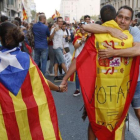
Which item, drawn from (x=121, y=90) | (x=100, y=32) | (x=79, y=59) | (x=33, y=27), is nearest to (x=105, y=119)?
(x=121, y=90)

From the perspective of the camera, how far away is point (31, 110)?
2.52 meters

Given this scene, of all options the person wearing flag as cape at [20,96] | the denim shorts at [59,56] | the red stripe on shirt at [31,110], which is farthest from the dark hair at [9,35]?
the denim shorts at [59,56]

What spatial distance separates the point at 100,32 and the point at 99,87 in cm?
56

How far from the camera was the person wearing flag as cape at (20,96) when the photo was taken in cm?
243

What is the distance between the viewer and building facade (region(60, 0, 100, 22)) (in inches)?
6850

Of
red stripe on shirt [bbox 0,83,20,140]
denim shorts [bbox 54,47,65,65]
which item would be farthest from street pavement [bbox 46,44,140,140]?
denim shorts [bbox 54,47,65,65]

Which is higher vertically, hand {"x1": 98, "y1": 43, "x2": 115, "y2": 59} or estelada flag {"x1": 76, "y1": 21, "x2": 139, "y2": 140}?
hand {"x1": 98, "y1": 43, "x2": 115, "y2": 59}

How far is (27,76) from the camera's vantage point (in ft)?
8.26

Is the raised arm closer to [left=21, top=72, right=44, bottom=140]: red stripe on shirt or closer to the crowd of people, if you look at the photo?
the crowd of people

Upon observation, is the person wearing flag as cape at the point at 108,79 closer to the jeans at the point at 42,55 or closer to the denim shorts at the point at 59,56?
the denim shorts at the point at 59,56

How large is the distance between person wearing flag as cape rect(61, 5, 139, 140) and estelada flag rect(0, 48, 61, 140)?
48 centimetres

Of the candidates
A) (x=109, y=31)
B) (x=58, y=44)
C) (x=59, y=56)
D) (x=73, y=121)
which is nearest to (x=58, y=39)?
(x=58, y=44)

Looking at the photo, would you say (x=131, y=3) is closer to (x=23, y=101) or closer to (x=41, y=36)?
(x=41, y=36)

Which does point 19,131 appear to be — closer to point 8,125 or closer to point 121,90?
point 8,125
